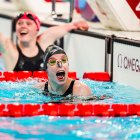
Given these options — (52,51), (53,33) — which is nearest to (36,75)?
(53,33)

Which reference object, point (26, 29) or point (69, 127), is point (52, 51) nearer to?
point (69, 127)

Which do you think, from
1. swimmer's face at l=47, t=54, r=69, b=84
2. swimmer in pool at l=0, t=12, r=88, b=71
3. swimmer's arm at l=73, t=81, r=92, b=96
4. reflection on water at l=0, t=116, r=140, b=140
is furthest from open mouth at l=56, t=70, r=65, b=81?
swimmer in pool at l=0, t=12, r=88, b=71

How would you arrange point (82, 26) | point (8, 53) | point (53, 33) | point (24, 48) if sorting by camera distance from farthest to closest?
point (82, 26) → point (53, 33) → point (24, 48) → point (8, 53)

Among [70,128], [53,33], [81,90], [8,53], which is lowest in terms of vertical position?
[70,128]

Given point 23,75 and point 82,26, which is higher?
point 82,26

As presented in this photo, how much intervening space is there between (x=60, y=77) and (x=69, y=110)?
660mm

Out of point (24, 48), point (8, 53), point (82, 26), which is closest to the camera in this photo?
point (8, 53)

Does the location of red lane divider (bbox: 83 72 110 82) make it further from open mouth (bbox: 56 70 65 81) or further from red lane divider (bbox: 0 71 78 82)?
open mouth (bbox: 56 70 65 81)

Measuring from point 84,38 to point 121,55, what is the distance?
3.15 feet

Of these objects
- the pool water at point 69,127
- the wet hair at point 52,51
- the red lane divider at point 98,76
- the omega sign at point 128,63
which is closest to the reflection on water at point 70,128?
the pool water at point 69,127

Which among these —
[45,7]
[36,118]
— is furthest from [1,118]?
[45,7]

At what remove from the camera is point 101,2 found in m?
8.32

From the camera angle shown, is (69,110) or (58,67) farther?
(58,67)

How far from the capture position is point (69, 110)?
18.3ft
